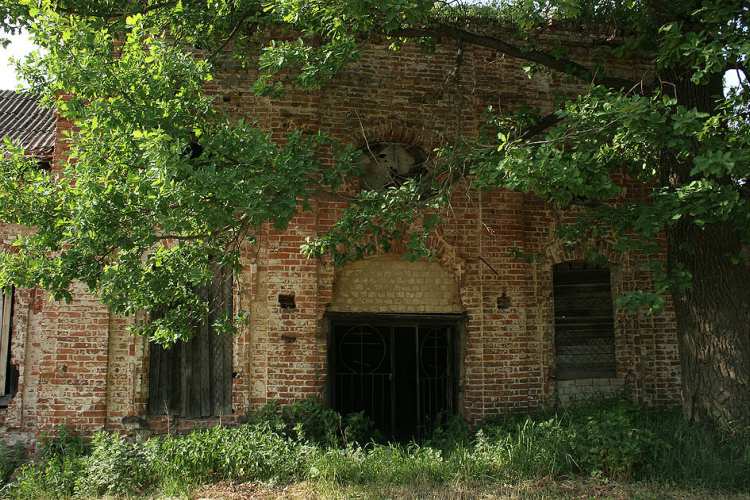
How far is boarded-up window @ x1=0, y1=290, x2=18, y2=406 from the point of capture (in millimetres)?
9836

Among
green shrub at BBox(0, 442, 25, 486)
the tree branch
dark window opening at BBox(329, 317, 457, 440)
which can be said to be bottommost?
green shrub at BBox(0, 442, 25, 486)

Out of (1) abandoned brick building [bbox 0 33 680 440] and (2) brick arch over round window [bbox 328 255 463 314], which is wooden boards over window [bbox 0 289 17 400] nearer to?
(1) abandoned brick building [bbox 0 33 680 440]

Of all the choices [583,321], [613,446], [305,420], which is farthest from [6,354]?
[583,321]

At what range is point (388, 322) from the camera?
10.1m

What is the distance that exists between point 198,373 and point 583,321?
19.3 feet

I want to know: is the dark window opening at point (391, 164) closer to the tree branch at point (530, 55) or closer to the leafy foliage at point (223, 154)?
the tree branch at point (530, 55)

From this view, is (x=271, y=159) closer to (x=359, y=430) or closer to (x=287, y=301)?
(x=287, y=301)

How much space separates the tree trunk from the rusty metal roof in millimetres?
8894

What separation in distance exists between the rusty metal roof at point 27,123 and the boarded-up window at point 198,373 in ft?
11.1

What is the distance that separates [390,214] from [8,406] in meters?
6.24

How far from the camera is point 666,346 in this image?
10.5 meters

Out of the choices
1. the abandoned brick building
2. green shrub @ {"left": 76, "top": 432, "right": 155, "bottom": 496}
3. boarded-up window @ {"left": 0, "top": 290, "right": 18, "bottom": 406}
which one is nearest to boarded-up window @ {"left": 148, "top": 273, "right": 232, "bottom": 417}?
the abandoned brick building

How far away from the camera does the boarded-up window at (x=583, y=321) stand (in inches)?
417

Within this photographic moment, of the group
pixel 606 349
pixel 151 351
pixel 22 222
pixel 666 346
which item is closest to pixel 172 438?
pixel 151 351
